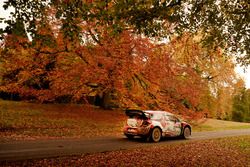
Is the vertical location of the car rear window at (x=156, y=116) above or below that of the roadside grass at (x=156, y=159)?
above

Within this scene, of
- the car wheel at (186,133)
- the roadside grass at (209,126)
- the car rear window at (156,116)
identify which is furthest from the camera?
the roadside grass at (209,126)

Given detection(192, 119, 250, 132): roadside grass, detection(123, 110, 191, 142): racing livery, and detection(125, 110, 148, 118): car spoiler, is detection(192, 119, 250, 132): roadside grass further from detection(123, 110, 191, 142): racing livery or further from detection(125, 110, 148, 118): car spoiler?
detection(125, 110, 148, 118): car spoiler

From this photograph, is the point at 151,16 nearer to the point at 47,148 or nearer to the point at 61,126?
the point at 47,148

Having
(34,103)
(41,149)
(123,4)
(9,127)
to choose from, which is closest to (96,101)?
(34,103)

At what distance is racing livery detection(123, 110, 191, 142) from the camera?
55.5 feet

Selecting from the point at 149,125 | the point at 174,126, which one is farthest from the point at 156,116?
the point at 174,126

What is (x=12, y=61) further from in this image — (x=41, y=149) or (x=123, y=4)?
(x=123, y=4)

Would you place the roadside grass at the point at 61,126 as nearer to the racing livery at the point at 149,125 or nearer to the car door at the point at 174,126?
the racing livery at the point at 149,125

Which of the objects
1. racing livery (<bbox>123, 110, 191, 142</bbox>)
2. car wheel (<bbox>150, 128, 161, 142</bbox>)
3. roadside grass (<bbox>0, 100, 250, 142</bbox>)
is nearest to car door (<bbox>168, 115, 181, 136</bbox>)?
→ racing livery (<bbox>123, 110, 191, 142</bbox>)

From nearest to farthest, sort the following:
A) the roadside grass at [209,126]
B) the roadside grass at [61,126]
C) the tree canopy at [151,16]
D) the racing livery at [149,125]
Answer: the tree canopy at [151,16] → the racing livery at [149,125] → the roadside grass at [61,126] → the roadside grass at [209,126]

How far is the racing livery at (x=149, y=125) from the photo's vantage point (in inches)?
666

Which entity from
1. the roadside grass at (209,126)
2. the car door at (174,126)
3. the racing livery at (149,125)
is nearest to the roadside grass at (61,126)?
the racing livery at (149,125)

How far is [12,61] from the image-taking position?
2427 cm

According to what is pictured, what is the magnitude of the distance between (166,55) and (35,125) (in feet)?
35.7
